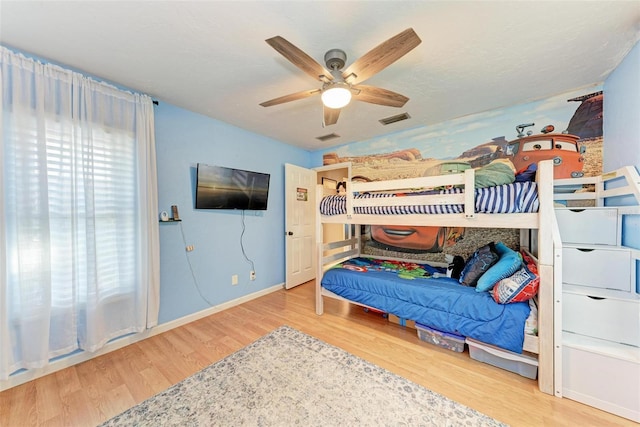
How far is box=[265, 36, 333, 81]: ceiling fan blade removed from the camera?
3.82 feet

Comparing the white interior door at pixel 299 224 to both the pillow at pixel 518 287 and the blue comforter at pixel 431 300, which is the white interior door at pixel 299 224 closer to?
the blue comforter at pixel 431 300

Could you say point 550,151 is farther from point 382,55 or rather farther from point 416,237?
point 382,55

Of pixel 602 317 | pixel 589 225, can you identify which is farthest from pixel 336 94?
pixel 602 317

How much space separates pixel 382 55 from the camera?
1.28m

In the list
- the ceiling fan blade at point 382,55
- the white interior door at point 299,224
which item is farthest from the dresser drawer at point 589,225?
the white interior door at point 299,224

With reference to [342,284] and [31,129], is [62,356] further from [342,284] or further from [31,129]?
[342,284]

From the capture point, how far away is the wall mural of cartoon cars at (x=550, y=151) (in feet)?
7.17

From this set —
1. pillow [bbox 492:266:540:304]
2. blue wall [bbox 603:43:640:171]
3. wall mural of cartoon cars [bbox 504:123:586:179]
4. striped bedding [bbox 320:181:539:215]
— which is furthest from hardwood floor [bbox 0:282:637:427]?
wall mural of cartoon cars [bbox 504:123:586:179]

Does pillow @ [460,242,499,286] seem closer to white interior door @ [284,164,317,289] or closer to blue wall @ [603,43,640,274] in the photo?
blue wall @ [603,43,640,274]

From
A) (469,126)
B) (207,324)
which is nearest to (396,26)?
(469,126)

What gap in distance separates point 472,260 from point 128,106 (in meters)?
3.67

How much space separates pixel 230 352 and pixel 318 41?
266 cm

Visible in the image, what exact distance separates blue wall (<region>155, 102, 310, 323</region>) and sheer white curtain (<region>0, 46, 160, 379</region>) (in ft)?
0.66

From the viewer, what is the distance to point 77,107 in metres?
1.79
